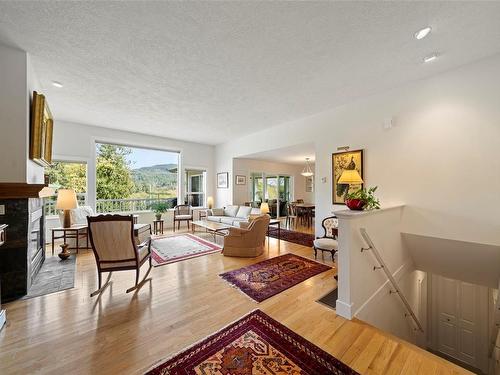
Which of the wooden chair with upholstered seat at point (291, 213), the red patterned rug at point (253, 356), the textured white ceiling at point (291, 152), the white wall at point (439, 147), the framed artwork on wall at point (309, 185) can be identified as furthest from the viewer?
the framed artwork on wall at point (309, 185)

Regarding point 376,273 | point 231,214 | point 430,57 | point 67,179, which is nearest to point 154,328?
point 376,273

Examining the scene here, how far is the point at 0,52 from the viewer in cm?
240

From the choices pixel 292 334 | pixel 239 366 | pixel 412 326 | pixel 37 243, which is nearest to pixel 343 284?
pixel 292 334

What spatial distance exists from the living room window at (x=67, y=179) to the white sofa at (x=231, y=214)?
3.49 metres

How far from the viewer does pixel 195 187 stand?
7.63m

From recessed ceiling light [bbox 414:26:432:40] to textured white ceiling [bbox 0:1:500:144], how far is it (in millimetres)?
55

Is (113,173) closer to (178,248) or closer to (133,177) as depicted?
(133,177)

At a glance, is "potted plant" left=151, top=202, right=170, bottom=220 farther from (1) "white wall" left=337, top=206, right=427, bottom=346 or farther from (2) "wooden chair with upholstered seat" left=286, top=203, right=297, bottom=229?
(1) "white wall" left=337, top=206, right=427, bottom=346

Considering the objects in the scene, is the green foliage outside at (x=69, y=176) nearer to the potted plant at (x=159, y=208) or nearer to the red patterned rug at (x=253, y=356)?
the potted plant at (x=159, y=208)

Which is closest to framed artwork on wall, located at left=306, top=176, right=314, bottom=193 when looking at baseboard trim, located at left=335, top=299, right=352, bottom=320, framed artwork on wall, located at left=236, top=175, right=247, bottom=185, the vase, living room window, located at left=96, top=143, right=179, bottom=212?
framed artwork on wall, located at left=236, top=175, right=247, bottom=185

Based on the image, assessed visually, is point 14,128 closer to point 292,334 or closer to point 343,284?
point 292,334

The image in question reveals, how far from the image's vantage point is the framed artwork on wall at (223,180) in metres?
7.37

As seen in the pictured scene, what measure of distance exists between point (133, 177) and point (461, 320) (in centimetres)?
894

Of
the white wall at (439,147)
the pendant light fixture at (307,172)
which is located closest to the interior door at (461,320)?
the white wall at (439,147)
